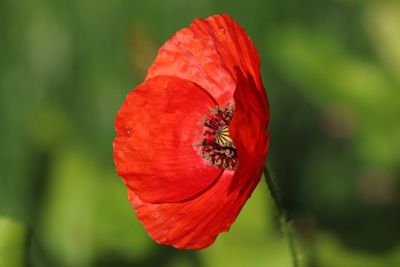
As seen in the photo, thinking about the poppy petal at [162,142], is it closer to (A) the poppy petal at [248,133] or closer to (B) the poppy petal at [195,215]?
(B) the poppy petal at [195,215]

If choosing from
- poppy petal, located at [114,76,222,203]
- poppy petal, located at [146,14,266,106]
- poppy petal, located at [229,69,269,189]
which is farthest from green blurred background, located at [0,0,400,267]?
poppy petal, located at [229,69,269,189]

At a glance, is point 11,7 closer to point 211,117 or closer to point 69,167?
point 69,167

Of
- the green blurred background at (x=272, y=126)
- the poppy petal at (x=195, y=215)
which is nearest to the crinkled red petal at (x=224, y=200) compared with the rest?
the poppy petal at (x=195, y=215)

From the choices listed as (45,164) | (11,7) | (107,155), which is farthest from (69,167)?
(11,7)

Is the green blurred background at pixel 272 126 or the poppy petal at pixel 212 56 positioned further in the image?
the green blurred background at pixel 272 126

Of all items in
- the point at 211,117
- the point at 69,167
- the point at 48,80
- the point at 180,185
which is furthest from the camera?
the point at 48,80

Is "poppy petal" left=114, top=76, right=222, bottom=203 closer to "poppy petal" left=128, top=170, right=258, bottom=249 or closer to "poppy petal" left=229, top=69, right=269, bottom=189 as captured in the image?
"poppy petal" left=128, top=170, right=258, bottom=249
